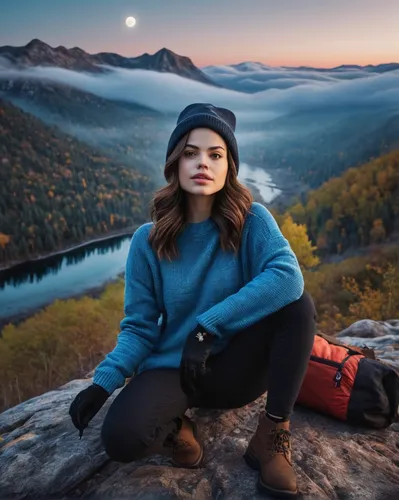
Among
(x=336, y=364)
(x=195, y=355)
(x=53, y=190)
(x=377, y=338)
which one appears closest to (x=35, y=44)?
(x=53, y=190)

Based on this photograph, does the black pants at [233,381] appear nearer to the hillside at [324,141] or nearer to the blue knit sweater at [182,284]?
the blue knit sweater at [182,284]

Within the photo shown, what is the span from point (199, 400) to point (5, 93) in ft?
208

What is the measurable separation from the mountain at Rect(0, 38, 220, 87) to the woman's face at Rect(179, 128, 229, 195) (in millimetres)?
67048

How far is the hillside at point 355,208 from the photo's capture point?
124ft

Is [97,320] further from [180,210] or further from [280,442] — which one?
[280,442]

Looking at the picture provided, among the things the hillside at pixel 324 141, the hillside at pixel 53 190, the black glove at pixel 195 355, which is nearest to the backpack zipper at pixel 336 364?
the black glove at pixel 195 355

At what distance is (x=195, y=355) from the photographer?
7.15 feet

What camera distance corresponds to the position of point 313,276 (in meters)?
30.9

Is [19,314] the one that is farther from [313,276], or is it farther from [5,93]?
[5,93]

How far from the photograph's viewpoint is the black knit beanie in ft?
8.08

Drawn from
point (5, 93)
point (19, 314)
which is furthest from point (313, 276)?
point (5, 93)

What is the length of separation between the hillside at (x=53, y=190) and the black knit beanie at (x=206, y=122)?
43.0 m

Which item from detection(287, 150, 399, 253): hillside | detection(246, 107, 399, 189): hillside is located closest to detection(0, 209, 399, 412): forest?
detection(287, 150, 399, 253): hillside

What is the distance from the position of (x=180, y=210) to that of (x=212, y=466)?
4.69ft
